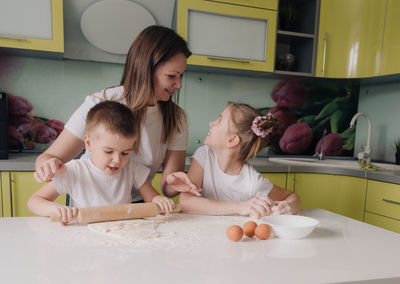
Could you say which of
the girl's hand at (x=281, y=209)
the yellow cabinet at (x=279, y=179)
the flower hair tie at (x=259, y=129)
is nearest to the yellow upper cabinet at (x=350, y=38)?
the yellow cabinet at (x=279, y=179)

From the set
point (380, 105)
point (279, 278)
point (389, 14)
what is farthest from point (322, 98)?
point (279, 278)

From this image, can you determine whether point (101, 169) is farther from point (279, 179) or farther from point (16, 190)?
point (279, 179)

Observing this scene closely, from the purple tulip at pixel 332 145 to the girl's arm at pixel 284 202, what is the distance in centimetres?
170

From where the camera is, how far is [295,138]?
8.76 feet

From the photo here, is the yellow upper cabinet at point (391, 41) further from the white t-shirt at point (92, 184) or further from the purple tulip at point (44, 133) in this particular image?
the purple tulip at point (44, 133)

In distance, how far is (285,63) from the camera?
2.52 m

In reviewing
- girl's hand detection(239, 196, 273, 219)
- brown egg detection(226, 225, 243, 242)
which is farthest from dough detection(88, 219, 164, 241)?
girl's hand detection(239, 196, 273, 219)

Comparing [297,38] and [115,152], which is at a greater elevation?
[297,38]

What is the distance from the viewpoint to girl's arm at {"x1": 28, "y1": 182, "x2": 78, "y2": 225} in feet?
2.63

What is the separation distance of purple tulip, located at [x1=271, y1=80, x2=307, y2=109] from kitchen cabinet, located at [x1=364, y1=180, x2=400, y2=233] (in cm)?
96

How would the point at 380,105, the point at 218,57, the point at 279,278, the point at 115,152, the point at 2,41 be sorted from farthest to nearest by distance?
the point at 380,105
the point at 218,57
the point at 2,41
the point at 115,152
the point at 279,278

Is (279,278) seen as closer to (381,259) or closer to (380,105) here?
(381,259)

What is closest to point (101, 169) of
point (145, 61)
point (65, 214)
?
point (65, 214)

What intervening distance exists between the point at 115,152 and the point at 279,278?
0.66m
